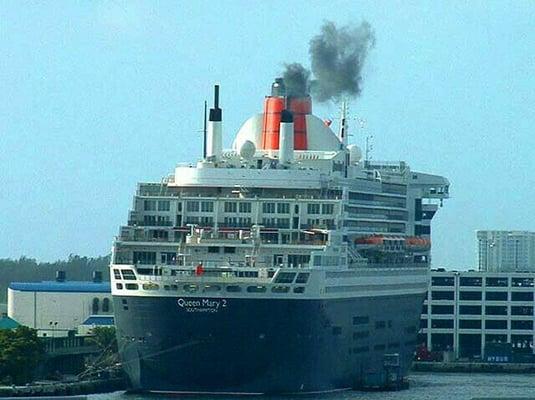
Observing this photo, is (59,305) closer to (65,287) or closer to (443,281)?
(65,287)

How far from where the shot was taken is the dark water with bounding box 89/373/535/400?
290ft

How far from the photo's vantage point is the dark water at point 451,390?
88.4 m

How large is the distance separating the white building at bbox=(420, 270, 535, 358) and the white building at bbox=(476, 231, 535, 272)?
22.6 metres

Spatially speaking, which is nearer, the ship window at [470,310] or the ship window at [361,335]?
the ship window at [361,335]

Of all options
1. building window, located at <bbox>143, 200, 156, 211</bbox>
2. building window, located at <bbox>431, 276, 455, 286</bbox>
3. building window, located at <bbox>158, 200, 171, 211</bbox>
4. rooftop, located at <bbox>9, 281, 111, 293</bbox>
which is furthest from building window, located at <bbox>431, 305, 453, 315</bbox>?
building window, located at <bbox>158, 200, 171, 211</bbox>

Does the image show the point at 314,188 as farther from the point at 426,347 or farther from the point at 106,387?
the point at 426,347

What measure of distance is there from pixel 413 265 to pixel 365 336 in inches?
413

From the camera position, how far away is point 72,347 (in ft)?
344

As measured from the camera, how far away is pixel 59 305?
414ft

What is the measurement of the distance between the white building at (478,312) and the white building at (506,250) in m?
22.6

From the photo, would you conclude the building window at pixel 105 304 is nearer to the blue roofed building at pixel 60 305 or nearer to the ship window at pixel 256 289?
the blue roofed building at pixel 60 305

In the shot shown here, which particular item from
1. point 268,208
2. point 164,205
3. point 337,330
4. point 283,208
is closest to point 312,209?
point 283,208

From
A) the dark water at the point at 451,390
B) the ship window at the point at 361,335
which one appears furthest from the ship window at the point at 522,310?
the ship window at the point at 361,335

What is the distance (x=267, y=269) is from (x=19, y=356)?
1248cm
